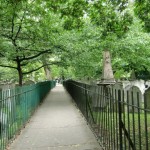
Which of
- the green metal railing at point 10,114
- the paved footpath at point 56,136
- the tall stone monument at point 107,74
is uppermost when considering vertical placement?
the tall stone monument at point 107,74

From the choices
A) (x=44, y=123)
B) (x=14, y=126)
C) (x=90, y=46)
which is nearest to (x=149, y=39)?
(x=90, y=46)

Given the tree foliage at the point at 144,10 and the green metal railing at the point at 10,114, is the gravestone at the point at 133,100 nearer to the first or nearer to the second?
the green metal railing at the point at 10,114

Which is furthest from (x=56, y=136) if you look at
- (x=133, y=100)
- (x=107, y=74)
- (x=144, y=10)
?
(x=107, y=74)

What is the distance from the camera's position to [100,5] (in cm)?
1051

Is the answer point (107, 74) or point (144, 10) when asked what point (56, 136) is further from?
point (107, 74)

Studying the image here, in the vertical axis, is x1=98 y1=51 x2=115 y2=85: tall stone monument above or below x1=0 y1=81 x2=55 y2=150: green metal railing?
above

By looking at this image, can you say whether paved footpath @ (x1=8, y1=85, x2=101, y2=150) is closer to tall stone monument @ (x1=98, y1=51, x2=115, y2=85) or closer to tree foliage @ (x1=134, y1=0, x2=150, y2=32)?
tall stone monument @ (x1=98, y1=51, x2=115, y2=85)

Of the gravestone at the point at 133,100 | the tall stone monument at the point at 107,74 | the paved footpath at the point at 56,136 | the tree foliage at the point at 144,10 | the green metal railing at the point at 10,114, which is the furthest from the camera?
the tall stone monument at the point at 107,74

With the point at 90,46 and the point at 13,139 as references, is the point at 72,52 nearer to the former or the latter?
the point at 90,46

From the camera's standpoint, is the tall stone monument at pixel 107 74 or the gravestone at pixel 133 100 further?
the tall stone monument at pixel 107 74

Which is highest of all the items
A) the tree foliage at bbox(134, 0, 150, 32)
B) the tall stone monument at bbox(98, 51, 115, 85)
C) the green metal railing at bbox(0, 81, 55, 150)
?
the tree foliage at bbox(134, 0, 150, 32)

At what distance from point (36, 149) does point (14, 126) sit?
63.9 inches

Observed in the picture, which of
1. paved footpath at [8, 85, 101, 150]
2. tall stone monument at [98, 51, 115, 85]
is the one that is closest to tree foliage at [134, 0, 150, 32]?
A: tall stone monument at [98, 51, 115, 85]

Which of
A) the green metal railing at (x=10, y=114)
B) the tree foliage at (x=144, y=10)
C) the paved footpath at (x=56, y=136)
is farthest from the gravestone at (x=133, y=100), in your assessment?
the tree foliage at (x=144, y=10)
